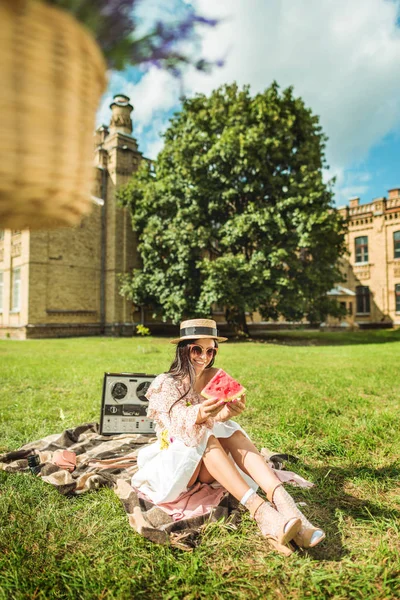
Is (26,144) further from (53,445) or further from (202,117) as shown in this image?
(202,117)

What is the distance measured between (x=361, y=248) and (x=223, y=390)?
37891 mm

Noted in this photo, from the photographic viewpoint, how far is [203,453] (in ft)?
10.7

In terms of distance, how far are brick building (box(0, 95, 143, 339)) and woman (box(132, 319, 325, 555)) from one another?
742 inches

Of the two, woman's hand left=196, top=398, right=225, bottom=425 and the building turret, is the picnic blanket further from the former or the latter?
the building turret

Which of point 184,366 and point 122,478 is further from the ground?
point 184,366

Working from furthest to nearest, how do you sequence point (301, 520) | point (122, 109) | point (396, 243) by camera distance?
1. point (396, 243)
2. point (301, 520)
3. point (122, 109)

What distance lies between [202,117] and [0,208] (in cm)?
2257

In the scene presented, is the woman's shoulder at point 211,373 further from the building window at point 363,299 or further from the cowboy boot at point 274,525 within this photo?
the building window at point 363,299

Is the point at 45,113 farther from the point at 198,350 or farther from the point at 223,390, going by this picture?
the point at 198,350

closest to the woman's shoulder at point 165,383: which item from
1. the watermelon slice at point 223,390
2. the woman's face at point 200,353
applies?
the woman's face at point 200,353

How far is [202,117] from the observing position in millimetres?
21312

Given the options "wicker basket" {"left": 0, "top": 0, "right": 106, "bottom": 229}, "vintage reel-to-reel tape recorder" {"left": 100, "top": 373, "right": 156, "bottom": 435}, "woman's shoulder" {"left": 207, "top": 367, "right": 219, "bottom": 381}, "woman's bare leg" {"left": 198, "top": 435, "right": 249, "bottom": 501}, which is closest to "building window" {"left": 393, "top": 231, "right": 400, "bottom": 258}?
"vintage reel-to-reel tape recorder" {"left": 100, "top": 373, "right": 156, "bottom": 435}

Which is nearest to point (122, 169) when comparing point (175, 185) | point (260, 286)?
point (175, 185)

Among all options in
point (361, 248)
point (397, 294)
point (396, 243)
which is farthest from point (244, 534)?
point (361, 248)
